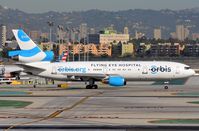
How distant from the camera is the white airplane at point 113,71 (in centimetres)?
7119

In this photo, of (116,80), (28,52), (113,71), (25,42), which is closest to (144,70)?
(116,80)

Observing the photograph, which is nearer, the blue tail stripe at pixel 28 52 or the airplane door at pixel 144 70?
the airplane door at pixel 144 70

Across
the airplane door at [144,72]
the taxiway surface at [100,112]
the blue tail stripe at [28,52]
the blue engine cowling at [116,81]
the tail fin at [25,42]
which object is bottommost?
the taxiway surface at [100,112]

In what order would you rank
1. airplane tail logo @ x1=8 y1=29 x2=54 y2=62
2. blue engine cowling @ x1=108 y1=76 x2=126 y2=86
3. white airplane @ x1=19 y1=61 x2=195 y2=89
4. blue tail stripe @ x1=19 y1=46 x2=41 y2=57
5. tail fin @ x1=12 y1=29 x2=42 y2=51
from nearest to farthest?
blue engine cowling @ x1=108 y1=76 x2=126 y2=86, white airplane @ x1=19 y1=61 x2=195 y2=89, airplane tail logo @ x1=8 y1=29 x2=54 y2=62, blue tail stripe @ x1=19 y1=46 x2=41 y2=57, tail fin @ x1=12 y1=29 x2=42 y2=51

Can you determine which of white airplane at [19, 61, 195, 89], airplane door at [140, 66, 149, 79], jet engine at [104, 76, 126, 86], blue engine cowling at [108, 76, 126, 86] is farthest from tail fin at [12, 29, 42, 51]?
airplane door at [140, 66, 149, 79]

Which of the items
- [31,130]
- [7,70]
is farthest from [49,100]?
[7,70]

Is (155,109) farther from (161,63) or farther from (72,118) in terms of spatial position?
(161,63)

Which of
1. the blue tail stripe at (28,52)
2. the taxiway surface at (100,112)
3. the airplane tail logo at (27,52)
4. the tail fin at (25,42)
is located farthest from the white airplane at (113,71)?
the taxiway surface at (100,112)

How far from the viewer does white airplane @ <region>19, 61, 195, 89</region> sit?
71188mm

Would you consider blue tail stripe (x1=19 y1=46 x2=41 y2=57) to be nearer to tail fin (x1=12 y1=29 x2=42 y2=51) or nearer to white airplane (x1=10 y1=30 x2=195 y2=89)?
tail fin (x1=12 y1=29 x2=42 y2=51)

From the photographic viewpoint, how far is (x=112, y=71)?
238 ft

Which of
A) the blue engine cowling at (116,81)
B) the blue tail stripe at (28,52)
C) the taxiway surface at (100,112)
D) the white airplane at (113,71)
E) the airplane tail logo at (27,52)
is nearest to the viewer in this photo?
the taxiway surface at (100,112)

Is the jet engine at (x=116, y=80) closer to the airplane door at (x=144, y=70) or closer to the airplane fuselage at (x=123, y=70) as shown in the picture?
the airplane fuselage at (x=123, y=70)

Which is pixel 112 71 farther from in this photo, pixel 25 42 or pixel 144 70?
pixel 25 42
